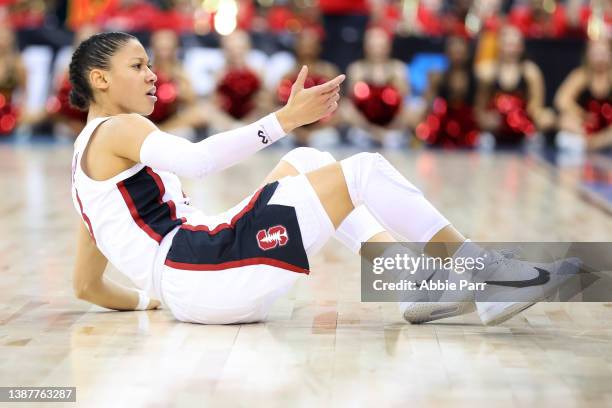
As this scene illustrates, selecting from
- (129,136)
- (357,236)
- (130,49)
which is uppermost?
(130,49)

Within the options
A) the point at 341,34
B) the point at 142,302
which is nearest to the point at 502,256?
the point at 142,302

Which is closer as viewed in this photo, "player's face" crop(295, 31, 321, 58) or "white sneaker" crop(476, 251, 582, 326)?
"white sneaker" crop(476, 251, 582, 326)

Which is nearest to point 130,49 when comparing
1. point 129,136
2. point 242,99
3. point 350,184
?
point 129,136

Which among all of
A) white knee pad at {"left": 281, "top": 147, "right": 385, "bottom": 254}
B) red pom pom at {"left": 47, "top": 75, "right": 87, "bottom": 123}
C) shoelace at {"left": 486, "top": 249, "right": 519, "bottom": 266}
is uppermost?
white knee pad at {"left": 281, "top": 147, "right": 385, "bottom": 254}

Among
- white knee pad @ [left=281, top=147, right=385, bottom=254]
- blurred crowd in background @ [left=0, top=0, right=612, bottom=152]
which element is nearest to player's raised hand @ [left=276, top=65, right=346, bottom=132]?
white knee pad @ [left=281, top=147, right=385, bottom=254]

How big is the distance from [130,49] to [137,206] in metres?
0.53

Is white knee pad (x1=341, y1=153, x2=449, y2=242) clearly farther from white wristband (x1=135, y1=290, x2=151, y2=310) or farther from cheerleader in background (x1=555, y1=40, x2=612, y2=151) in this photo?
cheerleader in background (x1=555, y1=40, x2=612, y2=151)

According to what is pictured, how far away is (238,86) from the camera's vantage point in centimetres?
1165

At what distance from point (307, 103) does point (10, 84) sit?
896 centimetres

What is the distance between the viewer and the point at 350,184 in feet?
11.7

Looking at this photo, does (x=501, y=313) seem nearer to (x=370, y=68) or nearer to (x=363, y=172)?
(x=363, y=172)

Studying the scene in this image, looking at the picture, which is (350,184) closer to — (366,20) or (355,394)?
(355,394)

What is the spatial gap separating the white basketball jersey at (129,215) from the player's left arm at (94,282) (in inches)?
9.6

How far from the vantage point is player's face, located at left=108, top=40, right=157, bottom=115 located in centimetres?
378
